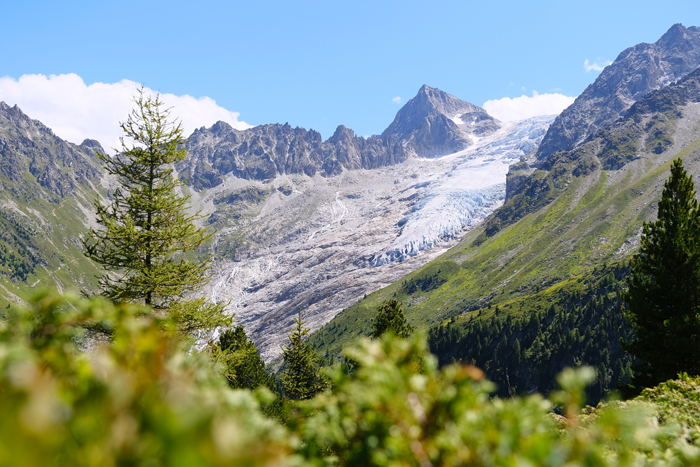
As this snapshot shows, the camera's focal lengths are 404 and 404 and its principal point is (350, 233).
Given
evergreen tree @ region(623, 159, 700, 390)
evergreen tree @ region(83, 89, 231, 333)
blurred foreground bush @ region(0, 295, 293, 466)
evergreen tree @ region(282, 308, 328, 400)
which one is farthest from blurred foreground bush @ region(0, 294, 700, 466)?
evergreen tree @ region(282, 308, 328, 400)

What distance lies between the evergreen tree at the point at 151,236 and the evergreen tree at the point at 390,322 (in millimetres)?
16278

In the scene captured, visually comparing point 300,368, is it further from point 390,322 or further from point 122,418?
point 122,418

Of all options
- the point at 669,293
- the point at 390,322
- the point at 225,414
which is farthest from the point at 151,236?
the point at 669,293

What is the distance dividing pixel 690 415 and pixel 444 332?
168950 mm

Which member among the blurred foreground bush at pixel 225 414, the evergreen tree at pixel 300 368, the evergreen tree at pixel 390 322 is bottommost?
the evergreen tree at pixel 300 368

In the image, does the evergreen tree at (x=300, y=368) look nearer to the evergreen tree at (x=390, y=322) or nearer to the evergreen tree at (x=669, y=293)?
the evergreen tree at (x=390, y=322)

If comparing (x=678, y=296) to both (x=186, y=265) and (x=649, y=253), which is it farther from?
(x=186, y=265)

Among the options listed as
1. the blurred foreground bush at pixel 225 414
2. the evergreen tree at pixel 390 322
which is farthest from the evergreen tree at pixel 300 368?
the blurred foreground bush at pixel 225 414

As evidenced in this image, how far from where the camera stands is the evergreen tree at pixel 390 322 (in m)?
31.7

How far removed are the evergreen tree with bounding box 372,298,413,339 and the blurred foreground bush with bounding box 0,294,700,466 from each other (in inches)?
1135

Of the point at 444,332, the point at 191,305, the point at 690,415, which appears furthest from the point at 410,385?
the point at 444,332

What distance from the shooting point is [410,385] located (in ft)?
8.28

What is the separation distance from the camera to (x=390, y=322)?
32.4 meters

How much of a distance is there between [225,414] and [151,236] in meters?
16.8
